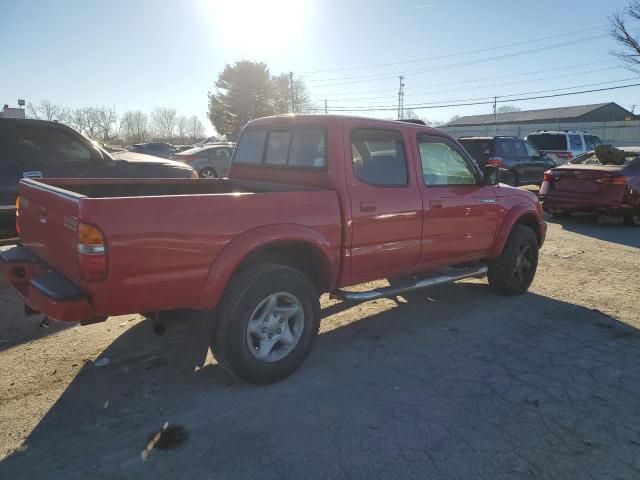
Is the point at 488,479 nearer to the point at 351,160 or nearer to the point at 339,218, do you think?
the point at 339,218

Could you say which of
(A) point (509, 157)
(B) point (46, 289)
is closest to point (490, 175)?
(B) point (46, 289)

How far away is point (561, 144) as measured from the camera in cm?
1819

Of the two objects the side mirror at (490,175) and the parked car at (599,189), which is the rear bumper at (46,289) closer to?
the side mirror at (490,175)

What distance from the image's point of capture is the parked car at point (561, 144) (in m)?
17.8

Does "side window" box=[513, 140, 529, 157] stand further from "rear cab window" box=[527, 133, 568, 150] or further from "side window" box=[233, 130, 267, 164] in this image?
"side window" box=[233, 130, 267, 164]

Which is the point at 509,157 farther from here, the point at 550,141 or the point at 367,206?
the point at 367,206

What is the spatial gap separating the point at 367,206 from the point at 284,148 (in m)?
1.04

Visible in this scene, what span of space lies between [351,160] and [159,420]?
2.32m

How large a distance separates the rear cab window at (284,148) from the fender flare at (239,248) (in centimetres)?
75

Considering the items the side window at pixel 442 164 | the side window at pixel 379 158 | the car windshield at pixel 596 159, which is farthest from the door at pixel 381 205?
the car windshield at pixel 596 159

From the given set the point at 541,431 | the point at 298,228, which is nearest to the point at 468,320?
the point at 541,431

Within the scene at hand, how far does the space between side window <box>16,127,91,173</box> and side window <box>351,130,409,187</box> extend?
14.7 feet

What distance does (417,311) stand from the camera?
16.4 feet

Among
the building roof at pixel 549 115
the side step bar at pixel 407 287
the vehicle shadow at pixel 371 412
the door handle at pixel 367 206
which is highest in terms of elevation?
the building roof at pixel 549 115
